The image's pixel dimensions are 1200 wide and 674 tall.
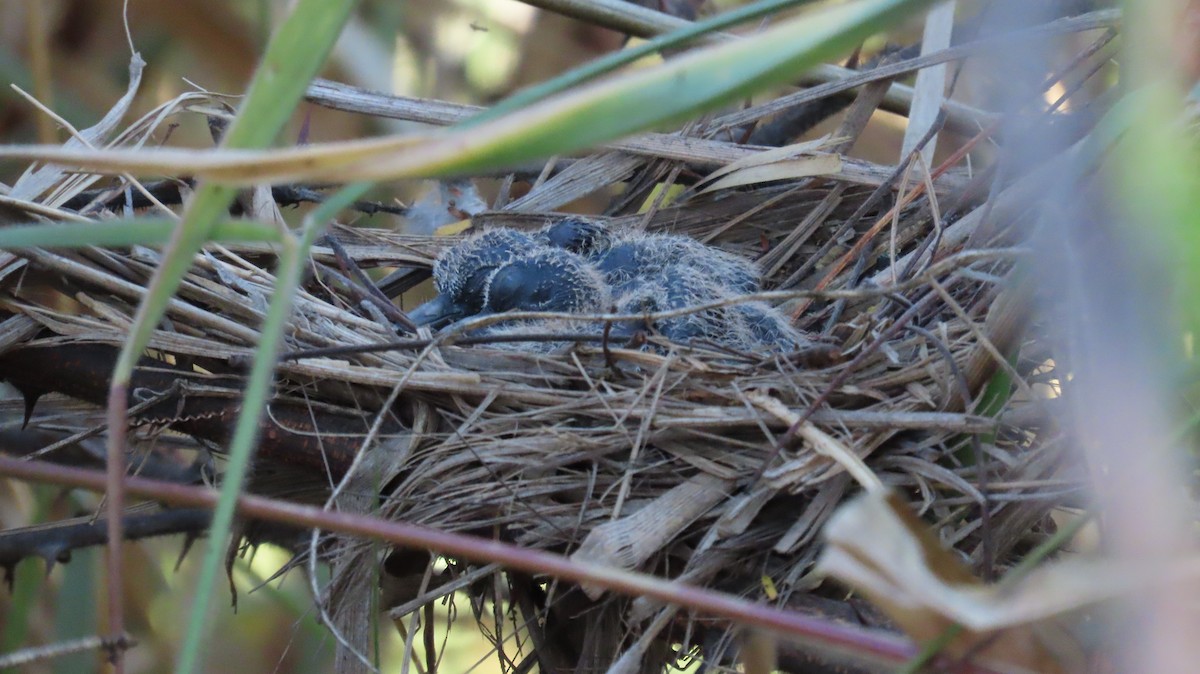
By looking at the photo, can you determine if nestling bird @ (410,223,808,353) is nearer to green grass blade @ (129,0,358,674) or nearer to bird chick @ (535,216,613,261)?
bird chick @ (535,216,613,261)

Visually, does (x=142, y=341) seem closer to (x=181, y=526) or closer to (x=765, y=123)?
(x=181, y=526)

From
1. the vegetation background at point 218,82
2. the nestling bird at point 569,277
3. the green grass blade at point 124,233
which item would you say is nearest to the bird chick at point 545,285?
the nestling bird at point 569,277

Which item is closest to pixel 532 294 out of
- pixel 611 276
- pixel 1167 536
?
pixel 611 276

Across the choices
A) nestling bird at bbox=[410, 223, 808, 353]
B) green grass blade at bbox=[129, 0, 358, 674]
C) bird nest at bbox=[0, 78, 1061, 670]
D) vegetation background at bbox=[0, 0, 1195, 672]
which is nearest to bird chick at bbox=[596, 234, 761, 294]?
nestling bird at bbox=[410, 223, 808, 353]

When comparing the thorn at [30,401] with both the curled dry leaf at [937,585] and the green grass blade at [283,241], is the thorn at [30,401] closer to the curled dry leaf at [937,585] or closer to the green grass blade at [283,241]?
the green grass blade at [283,241]

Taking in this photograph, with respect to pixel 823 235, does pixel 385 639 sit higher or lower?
lower

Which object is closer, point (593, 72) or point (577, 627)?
point (593, 72)

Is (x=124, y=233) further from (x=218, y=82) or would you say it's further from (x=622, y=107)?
(x=218, y=82)

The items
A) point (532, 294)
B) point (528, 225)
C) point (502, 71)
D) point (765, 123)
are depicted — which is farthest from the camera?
point (502, 71)

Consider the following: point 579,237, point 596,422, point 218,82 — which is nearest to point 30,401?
point 596,422
